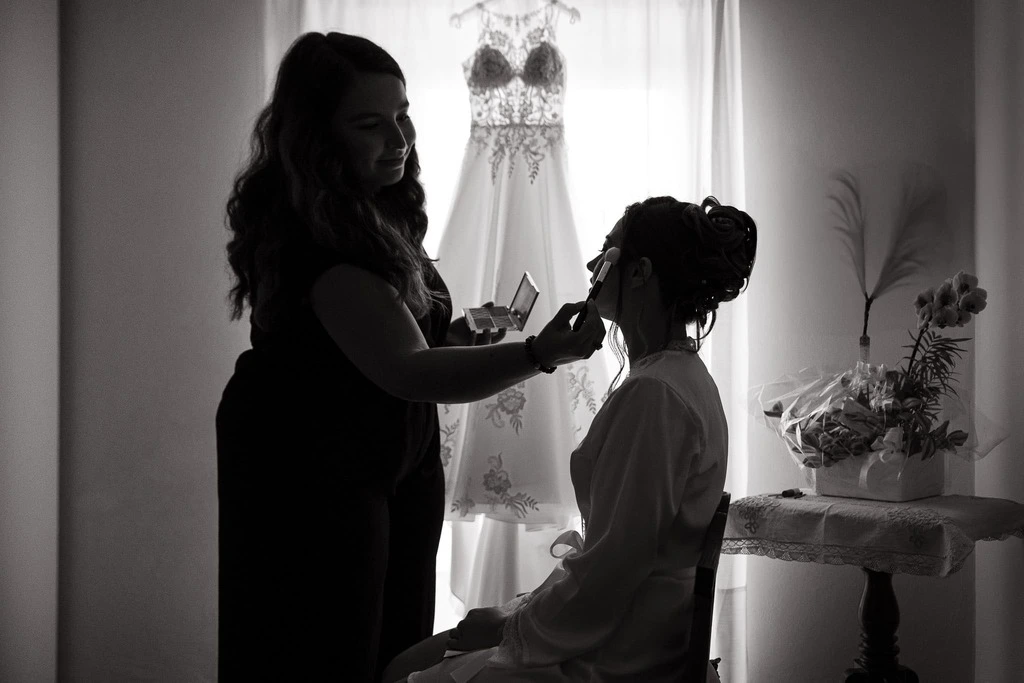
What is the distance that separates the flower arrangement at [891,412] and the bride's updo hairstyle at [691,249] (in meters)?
0.95

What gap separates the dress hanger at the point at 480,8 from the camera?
285 centimetres

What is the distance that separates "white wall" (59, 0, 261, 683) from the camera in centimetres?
314

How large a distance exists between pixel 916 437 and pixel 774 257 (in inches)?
41.2

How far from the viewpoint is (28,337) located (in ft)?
9.61

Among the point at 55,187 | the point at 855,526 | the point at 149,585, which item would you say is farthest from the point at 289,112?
the point at 149,585

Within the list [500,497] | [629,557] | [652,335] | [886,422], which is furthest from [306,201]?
[886,422]

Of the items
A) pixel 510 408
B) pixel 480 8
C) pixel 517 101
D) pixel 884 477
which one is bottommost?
pixel 884 477

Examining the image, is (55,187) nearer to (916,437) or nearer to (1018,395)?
(916,437)

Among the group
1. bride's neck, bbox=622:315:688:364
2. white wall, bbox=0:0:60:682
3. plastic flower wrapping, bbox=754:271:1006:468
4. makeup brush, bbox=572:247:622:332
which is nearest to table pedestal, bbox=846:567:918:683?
plastic flower wrapping, bbox=754:271:1006:468

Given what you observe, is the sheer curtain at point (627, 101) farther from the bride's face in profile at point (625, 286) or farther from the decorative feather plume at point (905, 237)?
the bride's face in profile at point (625, 286)

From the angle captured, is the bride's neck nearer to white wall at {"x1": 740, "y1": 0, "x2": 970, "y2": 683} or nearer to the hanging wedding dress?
the hanging wedding dress

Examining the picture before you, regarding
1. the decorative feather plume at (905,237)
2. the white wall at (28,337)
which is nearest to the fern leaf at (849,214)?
the decorative feather plume at (905,237)

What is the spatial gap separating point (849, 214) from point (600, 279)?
199 cm

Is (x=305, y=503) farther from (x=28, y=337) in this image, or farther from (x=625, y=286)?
(x=28, y=337)
